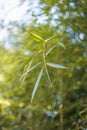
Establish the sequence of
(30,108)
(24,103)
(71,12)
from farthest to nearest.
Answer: (24,103) < (30,108) < (71,12)

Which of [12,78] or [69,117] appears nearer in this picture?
[69,117]

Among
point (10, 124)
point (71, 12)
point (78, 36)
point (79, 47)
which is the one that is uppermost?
point (71, 12)

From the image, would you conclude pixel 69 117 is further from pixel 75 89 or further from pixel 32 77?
pixel 32 77

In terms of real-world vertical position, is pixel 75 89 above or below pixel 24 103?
above

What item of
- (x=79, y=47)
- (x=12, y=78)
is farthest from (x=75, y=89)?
(x=12, y=78)

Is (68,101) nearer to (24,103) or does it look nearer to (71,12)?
(24,103)

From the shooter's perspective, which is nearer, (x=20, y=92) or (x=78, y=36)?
(x=78, y=36)

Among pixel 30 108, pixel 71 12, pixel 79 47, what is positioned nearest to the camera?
pixel 71 12
